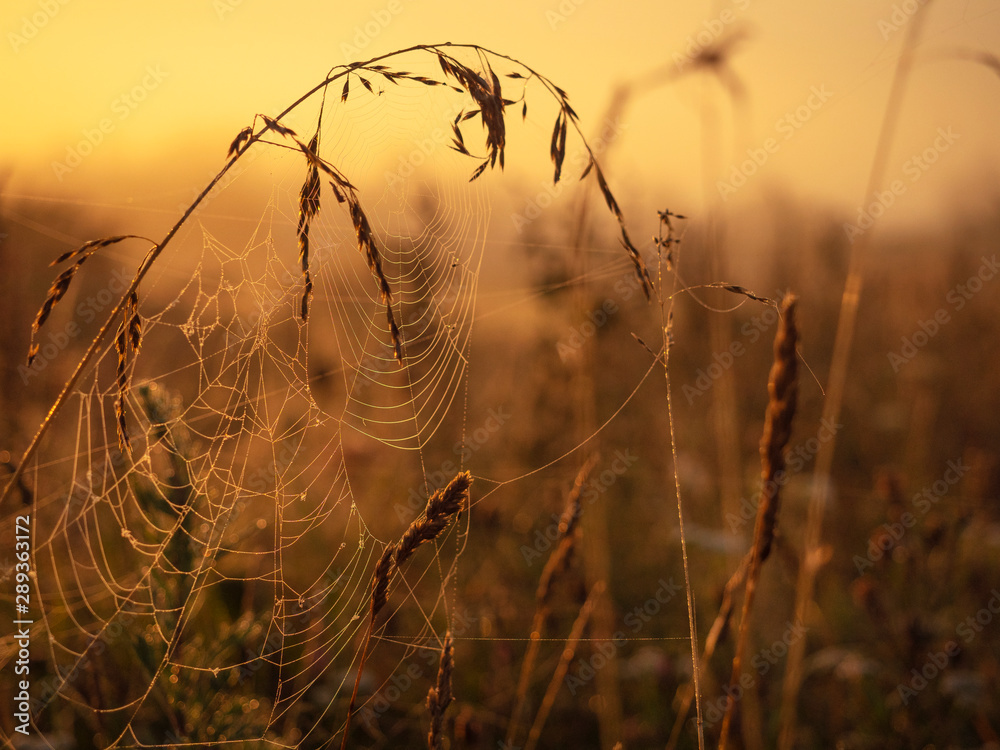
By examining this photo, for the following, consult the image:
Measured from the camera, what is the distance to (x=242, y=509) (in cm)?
172

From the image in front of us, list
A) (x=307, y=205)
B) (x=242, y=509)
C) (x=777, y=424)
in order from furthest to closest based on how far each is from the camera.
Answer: (x=242, y=509)
(x=307, y=205)
(x=777, y=424)

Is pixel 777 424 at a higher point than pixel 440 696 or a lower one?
higher

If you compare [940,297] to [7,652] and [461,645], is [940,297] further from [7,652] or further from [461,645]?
[7,652]

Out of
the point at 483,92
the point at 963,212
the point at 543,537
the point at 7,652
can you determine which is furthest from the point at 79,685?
the point at 963,212

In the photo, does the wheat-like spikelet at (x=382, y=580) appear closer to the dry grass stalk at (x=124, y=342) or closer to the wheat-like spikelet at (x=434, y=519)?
the wheat-like spikelet at (x=434, y=519)

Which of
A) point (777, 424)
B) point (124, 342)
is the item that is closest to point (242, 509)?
point (124, 342)

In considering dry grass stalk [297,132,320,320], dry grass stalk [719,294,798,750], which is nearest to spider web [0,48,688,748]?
dry grass stalk [297,132,320,320]

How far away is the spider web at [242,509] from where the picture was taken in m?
1.56

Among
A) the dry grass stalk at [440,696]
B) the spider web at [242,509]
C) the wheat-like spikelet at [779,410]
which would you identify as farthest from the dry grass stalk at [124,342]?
the wheat-like spikelet at [779,410]

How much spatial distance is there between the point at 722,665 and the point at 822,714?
0.35m

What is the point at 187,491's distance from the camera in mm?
1638

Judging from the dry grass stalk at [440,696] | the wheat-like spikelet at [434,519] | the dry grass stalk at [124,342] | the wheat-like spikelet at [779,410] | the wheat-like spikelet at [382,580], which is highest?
the wheat-like spikelet at [779,410]

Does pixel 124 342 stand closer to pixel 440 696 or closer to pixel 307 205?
pixel 307 205

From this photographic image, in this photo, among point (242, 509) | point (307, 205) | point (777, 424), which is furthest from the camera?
point (242, 509)
